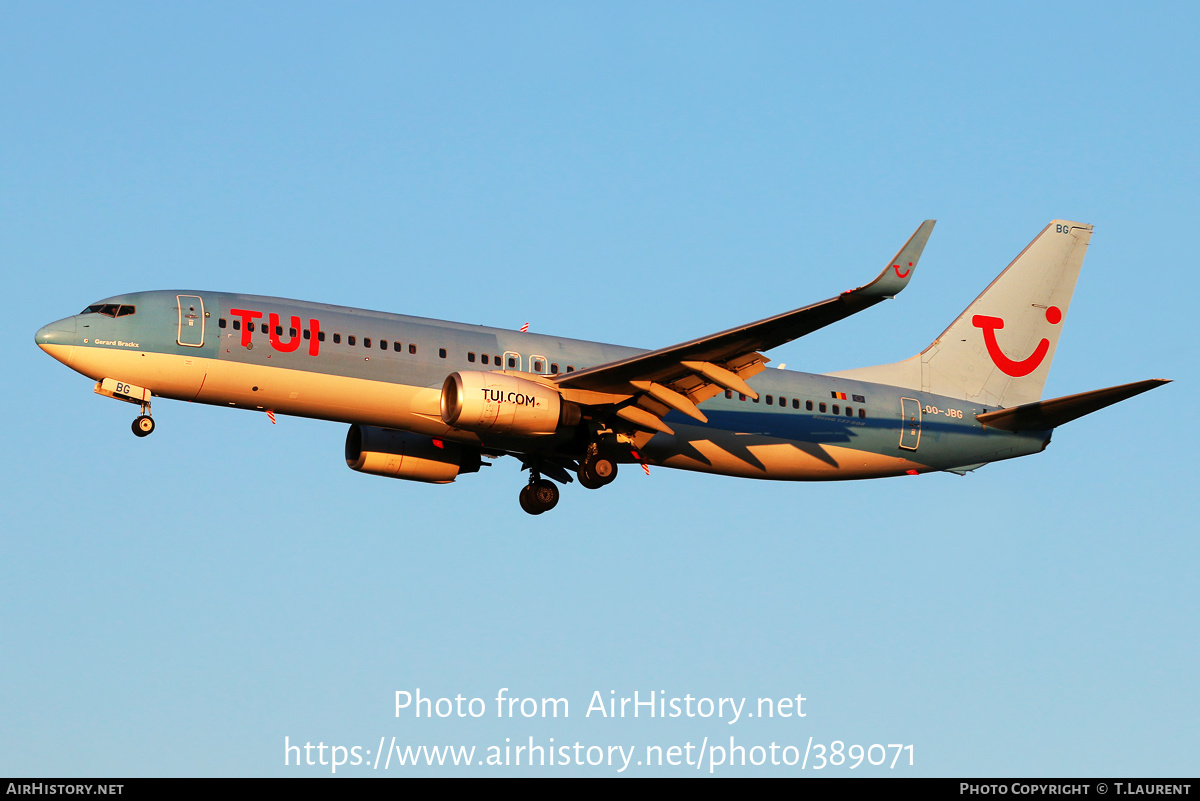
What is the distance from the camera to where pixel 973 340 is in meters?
45.7

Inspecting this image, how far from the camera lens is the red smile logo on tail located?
1789 inches

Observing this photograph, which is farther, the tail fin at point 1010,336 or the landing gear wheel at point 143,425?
the tail fin at point 1010,336

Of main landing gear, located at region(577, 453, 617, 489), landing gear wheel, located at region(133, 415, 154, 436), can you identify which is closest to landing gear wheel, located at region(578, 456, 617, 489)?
main landing gear, located at region(577, 453, 617, 489)

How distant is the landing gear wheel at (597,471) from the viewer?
37938 mm

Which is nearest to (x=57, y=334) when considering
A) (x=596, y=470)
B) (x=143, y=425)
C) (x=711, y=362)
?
(x=143, y=425)

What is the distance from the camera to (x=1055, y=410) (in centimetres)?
4094

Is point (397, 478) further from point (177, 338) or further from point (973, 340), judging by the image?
point (973, 340)

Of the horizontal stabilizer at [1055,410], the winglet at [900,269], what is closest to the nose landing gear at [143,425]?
the winglet at [900,269]

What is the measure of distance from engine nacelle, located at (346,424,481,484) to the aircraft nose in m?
9.06

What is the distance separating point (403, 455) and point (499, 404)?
6.79m

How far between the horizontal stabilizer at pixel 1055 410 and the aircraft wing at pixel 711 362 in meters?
8.60

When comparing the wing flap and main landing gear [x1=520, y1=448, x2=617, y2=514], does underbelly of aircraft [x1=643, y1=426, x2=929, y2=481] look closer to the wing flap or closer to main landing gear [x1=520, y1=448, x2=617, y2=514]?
the wing flap

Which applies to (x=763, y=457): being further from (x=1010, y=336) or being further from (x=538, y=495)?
(x=1010, y=336)

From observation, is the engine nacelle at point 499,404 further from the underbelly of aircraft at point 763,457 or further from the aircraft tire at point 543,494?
the aircraft tire at point 543,494
